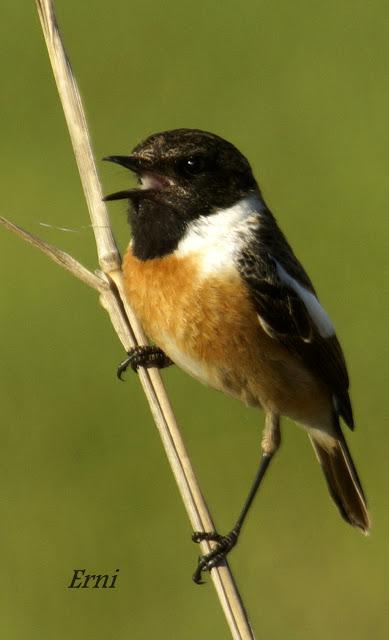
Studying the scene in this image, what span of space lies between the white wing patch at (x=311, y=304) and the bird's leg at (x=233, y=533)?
15.4 inches

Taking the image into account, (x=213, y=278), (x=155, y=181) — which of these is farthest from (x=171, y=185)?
(x=213, y=278)

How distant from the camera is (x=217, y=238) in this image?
493 centimetres

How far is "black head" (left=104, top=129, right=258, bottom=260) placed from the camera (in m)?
4.86

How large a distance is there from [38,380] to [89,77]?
150 inches

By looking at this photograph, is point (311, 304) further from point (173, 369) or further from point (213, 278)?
point (173, 369)

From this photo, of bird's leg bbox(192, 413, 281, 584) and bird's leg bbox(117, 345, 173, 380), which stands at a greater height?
bird's leg bbox(117, 345, 173, 380)

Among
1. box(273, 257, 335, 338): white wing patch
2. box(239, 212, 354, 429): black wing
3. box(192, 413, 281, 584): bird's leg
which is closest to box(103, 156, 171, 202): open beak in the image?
box(239, 212, 354, 429): black wing

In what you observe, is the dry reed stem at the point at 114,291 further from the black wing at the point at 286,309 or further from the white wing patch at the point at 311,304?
the white wing patch at the point at 311,304

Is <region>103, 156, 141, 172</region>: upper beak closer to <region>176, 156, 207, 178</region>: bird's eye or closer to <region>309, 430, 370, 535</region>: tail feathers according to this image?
<region>176, 156, 207, 178</region>: bird's eye

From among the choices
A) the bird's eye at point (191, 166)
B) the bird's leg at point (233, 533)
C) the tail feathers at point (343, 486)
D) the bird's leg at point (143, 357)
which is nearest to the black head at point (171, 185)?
the bird's eye at point (191, 166)

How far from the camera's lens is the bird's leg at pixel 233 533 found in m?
4.26

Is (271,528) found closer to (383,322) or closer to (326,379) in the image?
(383,322)

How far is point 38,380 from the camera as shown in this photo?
321 inches

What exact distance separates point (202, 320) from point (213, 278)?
16cm
